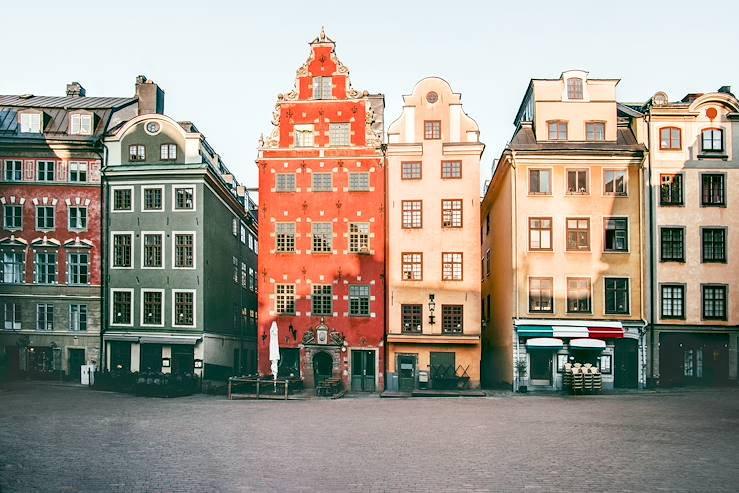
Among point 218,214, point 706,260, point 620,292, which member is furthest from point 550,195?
point 218,214

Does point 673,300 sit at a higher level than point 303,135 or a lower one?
lower

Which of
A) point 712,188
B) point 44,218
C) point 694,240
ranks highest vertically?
point 712,188

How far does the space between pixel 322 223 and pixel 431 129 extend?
A: 9.12 meters

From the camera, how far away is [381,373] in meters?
49.6

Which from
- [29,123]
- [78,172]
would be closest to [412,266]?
[78,172]

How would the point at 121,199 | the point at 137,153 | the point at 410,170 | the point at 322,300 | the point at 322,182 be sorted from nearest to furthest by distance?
1. the point at 410,170
2. the point at 322,300
3. the point at 322,182
4. the point at 121,199
5. the point at 137,153

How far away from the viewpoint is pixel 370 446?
23.7m

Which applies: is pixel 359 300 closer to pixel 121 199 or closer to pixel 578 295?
pixel 578 295

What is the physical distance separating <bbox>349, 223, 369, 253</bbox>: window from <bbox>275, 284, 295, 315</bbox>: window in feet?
15.2

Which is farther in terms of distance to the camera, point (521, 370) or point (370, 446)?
point (521, 370)

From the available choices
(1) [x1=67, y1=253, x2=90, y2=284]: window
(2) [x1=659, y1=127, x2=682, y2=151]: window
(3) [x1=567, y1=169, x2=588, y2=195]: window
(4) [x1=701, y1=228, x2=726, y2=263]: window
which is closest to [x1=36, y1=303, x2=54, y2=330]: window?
(1) [x1=67, y1=253, x2=90, y2=284]: window

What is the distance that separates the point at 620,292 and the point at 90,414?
31.0 m

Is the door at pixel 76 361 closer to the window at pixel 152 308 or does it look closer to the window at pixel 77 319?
the window at pixel 77 319

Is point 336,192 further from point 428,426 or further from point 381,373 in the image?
point 428,426
